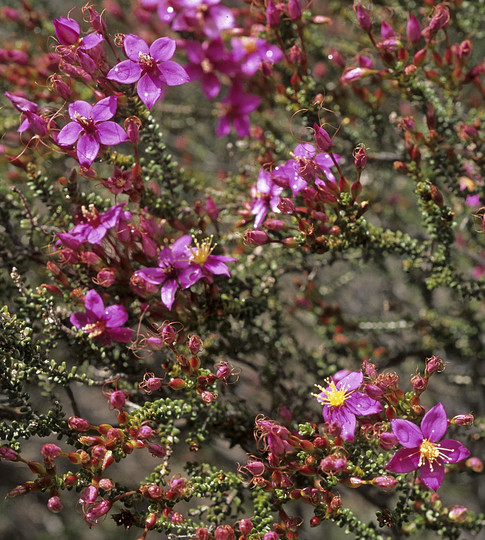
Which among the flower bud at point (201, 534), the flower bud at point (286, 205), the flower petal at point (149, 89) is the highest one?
the flower petal at point (149, 89)

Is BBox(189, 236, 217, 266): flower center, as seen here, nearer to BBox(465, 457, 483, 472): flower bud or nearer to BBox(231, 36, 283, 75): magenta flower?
BBox(231, 36, 283, 75): magenta flower

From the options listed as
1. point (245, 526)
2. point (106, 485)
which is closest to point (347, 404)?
point (245, 526)

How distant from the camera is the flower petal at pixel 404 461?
51.8 inches

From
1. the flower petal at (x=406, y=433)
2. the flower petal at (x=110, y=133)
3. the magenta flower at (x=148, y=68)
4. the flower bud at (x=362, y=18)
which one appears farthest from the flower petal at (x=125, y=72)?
the flower petal at (x=406, y=433)

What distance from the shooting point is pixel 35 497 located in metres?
3.83

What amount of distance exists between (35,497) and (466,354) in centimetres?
291

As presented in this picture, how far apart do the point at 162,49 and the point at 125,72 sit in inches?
4.7

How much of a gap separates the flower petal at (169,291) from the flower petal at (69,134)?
1.39 feet

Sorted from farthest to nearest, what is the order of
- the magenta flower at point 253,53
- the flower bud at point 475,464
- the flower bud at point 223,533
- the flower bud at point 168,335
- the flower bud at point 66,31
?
the magenta flower at point 253,53 < the flower bud at point 475,464 < the flower bud at point 66,31 < the flower bud at point 168,335 < the flower bud at point 223,533

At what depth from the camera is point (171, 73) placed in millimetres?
1522

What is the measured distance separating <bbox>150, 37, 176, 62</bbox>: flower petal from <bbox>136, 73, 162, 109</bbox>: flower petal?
55 mm

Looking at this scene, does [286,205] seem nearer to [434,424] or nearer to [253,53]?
[434,424]

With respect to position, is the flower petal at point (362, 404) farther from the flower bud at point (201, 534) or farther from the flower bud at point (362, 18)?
the flower bud at point (362, 18)

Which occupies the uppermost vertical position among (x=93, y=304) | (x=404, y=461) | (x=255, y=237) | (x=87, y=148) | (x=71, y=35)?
(x=71, y=35)
